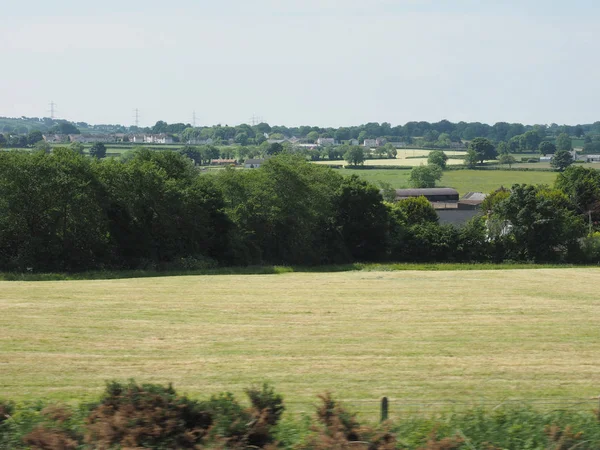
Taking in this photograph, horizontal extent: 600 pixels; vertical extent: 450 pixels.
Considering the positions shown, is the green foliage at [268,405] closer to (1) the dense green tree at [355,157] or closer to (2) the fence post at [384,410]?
(2) the fence post at [384,410]

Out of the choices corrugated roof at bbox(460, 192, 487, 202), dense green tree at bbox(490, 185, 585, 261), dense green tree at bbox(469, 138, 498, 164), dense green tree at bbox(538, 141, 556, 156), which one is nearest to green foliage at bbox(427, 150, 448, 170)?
dense green tree at bbox(469, 138, 498, 164)

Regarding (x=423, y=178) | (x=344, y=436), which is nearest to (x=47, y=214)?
(x=344, y=436)

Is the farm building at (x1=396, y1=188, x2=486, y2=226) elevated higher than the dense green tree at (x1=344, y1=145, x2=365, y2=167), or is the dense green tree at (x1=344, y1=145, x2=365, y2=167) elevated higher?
the dense green tree at (x1=344, y1=145, x2=365, y2=167)

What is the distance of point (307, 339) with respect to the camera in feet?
73.8

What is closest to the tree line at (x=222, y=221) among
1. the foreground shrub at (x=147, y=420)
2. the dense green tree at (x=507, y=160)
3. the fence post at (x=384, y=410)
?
the foreground shrub at (x=147, y=420)

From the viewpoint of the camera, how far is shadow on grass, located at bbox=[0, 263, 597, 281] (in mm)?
41812

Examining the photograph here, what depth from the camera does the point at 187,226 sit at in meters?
48.7

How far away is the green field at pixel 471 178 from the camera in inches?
4658

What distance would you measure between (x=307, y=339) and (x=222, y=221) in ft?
94.7

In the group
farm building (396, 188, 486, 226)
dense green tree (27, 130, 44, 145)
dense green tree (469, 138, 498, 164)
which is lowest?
farm building (396, 188, 486, 226)

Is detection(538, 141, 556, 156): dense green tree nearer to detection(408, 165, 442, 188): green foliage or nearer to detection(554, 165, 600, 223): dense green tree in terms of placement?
detection(408, 165, 442, 188): green foliage

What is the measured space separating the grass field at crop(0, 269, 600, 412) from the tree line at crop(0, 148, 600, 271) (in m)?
7.26

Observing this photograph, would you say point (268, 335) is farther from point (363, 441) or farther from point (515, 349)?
point (363, 441)

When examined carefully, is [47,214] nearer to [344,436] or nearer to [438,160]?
[344,436]
